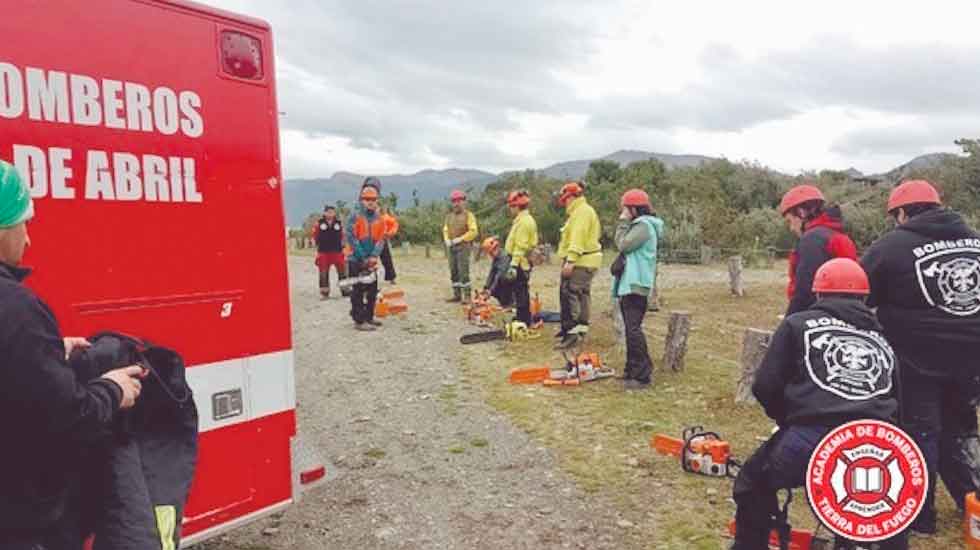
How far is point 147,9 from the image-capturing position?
2.87 metres

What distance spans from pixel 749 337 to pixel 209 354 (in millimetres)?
4990

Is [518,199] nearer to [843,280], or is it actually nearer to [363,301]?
[363,301]

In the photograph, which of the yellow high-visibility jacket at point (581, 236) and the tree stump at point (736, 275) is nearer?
the yellow high-visibility jacket at point (581, 236)

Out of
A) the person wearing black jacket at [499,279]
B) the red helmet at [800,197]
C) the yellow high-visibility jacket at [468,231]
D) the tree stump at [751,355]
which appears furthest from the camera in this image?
the yellow high-visibility jacket at [468,231]

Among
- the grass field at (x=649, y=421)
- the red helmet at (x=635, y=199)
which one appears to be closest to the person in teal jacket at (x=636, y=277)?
the red helmet at (x=635, y=199)

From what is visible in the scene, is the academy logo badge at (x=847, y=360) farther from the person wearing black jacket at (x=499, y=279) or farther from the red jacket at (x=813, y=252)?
the person wearing black jacket at (x=499, y=279)

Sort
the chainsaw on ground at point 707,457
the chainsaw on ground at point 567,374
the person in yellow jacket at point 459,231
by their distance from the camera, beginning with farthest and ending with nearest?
the person in yellow jacket at point 459,231
the chainsaw on ground at point 567,374
the chainsaw on ground at point 707,457

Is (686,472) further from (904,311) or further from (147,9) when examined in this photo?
(147,9)

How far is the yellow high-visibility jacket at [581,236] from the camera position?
8.51 m

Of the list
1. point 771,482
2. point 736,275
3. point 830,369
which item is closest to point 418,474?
point 771,482

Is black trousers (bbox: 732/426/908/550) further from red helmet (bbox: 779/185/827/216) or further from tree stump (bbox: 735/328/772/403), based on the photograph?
tree stump (bbox: 735/328/772/403)

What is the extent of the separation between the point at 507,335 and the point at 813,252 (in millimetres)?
5779

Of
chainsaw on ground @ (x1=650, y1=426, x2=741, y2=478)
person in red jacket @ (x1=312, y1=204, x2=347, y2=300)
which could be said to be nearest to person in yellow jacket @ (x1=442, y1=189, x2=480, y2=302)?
person in red jacket @ (x1=312, y1=204, x2=347, y2=300)

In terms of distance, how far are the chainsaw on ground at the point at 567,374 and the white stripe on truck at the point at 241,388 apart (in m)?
4.40
